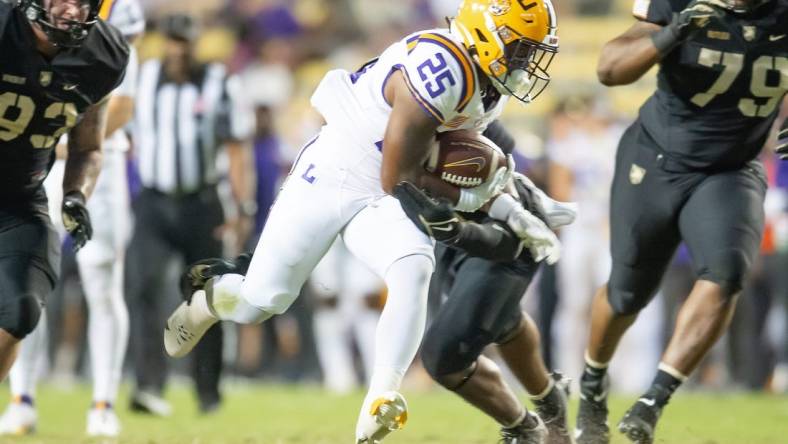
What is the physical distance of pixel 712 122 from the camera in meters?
5.05

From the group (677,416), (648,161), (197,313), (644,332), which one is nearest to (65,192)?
(197,313)

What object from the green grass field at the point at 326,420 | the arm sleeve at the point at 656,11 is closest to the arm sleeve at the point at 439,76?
the arm sleeve at the point at 656,11

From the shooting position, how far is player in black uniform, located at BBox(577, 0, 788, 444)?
4.73 m

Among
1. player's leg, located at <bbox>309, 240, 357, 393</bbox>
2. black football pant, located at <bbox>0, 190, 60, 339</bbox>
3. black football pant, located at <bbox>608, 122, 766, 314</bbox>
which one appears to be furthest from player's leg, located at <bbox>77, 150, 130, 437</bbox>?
player's leg, located at <bbox>309, 240, 357, 393</bbox>

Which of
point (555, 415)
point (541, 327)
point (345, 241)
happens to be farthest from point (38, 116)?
point (541, 327)

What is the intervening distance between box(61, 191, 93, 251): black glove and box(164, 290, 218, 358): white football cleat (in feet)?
1.46

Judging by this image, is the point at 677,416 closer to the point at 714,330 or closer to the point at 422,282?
the point at 714,330

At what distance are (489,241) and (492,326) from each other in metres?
0.36

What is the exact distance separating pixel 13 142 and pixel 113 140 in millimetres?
1722

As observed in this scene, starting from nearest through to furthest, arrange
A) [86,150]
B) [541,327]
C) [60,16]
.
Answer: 1. [60,16]
2. [86,150]
3. [541,327]

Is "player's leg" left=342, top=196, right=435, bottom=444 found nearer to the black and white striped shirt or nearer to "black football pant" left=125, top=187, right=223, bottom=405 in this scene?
"black football pant" left=125, top=187, right=223, bottom=405

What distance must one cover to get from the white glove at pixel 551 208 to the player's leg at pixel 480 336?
0.81 feet

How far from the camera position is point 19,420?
5902 millimetres

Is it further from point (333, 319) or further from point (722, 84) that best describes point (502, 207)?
point (333, 319)
